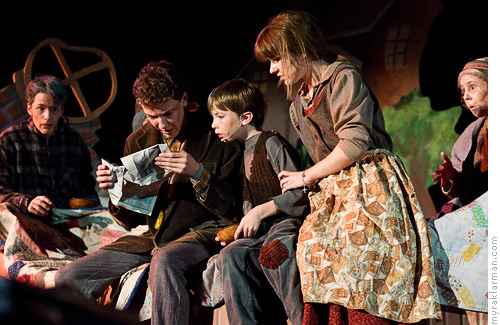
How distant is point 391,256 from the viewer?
235 cm

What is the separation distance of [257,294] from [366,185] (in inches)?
26.7

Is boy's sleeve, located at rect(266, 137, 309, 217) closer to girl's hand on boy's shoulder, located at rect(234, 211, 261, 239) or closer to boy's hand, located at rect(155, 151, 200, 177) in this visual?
girl's hand on boy's shoulder, located at rect(234, 211, 261, 239)

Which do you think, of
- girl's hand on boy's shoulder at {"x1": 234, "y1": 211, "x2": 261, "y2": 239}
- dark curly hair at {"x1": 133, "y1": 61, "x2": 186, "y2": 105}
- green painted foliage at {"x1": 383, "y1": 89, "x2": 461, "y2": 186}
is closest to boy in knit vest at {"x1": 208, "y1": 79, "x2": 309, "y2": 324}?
girl's hand on boy's shoulder at {"x1": 234, "y1": 211, "x2": 261, "y2": 239}

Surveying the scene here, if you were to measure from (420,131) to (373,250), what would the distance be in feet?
7.54

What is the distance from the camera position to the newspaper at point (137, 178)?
2.88 meters

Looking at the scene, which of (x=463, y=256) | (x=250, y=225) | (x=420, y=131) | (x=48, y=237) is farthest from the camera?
(x=420, y=131)

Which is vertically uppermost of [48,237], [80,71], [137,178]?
[80,71]

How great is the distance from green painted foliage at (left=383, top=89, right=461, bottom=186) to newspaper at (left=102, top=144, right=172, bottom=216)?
7.24 ft

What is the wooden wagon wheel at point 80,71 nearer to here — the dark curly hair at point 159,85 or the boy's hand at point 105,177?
the dark curly hair at point 159,85

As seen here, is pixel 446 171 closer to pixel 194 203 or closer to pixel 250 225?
pixel 250 225

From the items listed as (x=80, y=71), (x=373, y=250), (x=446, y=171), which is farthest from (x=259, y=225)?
(x=80, y=71)

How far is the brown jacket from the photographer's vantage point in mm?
2971

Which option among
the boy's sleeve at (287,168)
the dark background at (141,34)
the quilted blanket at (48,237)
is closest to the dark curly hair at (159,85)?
the boy's sleeve at (287,168)

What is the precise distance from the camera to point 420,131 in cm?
442
